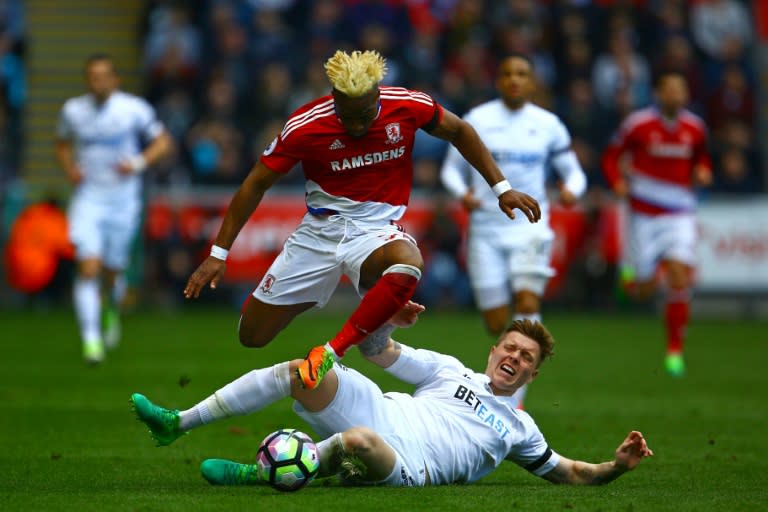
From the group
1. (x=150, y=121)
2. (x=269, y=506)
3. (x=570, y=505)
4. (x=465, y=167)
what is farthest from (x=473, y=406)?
(x=150, y=121)

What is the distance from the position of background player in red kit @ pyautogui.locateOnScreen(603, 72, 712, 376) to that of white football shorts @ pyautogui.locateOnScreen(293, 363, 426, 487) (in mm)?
7272

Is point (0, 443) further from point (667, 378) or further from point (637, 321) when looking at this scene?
point (637, 321)

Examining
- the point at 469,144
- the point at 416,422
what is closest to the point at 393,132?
the point at 469,144

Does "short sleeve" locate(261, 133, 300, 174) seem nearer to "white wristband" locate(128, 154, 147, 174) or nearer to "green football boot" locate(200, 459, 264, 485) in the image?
→ "green football boot" locate(200, 459, 264, 485)

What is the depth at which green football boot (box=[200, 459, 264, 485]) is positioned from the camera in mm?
6762

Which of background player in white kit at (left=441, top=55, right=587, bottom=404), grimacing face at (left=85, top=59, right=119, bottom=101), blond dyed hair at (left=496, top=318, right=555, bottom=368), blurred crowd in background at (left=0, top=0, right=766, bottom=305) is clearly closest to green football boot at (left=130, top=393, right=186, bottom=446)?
blond dyed hair at (left=496, top=318, right=555, bottom=368)

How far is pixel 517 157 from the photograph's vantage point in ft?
34.7

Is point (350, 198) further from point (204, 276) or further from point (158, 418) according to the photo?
point (158, 418)

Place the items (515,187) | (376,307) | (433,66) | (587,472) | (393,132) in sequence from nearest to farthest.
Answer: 1. (587,472)
2. (376,307)
3. (393,132)
4. (515,187)
5. (433,66)

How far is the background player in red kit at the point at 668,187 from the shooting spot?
13618 millimetres

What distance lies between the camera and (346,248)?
7750mm

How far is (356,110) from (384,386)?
4876 mm

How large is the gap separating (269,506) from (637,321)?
14.9 meters

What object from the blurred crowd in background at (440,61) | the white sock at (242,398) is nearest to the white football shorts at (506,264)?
the white sock at (242,398)
